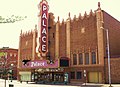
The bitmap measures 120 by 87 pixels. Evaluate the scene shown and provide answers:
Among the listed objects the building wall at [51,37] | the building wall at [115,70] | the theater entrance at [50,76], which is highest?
the building wall at [51,37]

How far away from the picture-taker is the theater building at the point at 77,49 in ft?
141

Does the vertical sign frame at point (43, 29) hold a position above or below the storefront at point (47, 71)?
above

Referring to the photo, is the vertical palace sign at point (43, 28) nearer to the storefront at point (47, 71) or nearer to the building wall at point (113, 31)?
the storefront at point (47, 71)

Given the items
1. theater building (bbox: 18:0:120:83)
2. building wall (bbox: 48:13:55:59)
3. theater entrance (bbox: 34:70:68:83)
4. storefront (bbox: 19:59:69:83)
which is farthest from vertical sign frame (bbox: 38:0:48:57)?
theater entrance (bbox: 34:70:68:83)

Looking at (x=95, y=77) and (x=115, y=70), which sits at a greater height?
(x=115, y=70)

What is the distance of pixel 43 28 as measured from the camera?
2067 inches

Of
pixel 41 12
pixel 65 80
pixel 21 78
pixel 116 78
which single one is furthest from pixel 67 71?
pixel 21 78

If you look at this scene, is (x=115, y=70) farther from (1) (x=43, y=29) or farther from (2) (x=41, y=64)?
(1) (x=43, y=29)

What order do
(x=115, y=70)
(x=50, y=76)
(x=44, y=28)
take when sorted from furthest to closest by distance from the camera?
(x=44, y=28) → (x=50, y=76) → (x=115, y=70)

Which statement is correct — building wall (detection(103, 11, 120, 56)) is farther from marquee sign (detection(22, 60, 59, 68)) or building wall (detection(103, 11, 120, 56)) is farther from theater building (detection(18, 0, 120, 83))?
marquee sign (detection(22, 60, 59, 68))

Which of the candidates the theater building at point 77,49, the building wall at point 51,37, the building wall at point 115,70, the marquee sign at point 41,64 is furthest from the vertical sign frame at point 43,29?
the building wall at point 115,70

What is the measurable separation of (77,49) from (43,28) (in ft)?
35.4

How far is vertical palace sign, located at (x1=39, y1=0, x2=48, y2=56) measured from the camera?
171 feet

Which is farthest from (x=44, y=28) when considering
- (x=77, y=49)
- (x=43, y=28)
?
(x=77, y=49)
